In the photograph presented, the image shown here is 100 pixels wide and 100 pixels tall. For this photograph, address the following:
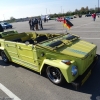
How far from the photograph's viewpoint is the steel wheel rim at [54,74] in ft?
14.1

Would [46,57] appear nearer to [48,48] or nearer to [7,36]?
[48,48]

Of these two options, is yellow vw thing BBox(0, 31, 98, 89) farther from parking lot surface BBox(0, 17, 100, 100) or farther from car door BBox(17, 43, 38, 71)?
parking lot surface BBox(0, 17, 100, 100)

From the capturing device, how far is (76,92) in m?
3.98

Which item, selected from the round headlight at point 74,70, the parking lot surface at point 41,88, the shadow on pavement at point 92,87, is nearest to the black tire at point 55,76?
the parking lot surface at point 41,88

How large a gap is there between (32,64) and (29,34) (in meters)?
2.54

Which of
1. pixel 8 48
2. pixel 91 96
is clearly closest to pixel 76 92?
pixel 91 96

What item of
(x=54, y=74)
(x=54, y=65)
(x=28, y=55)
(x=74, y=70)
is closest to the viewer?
(x=74, y=70)

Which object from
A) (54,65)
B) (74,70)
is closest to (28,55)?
(54,65)

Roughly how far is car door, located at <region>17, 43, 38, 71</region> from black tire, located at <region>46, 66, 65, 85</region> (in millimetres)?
577

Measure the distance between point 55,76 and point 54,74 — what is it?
82 millimetres

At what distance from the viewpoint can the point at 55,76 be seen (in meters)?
4.43

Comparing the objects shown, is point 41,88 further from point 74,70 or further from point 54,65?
point 74,70

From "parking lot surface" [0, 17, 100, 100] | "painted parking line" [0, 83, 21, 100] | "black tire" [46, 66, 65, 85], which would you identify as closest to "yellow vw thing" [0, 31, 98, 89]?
"black tire" [46, 66, 65, 85]

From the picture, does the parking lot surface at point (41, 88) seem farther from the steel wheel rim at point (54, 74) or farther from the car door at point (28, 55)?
the car door at point (28, 55)
